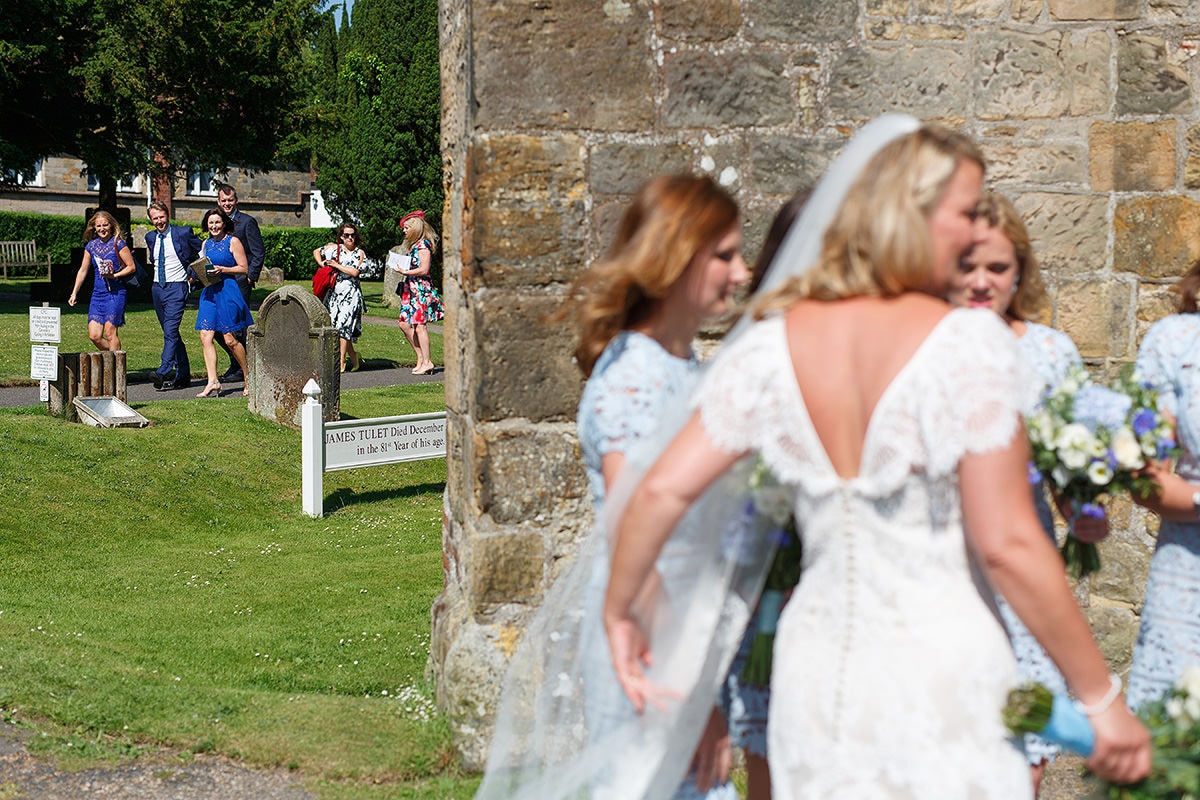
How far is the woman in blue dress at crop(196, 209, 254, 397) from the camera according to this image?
41.3 feet

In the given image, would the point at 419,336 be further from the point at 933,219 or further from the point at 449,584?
the point at 933,219

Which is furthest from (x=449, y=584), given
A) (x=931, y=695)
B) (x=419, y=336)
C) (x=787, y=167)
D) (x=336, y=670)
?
(x=419, y=336)

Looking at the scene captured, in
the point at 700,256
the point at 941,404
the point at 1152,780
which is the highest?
the point at 700,256

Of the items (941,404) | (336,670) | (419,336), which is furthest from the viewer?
(419,336)

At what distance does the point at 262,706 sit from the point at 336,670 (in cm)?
87

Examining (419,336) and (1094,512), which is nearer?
(1094,512)

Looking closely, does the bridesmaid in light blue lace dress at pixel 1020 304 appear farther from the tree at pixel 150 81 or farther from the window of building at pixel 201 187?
the window of building at pixel 201 187

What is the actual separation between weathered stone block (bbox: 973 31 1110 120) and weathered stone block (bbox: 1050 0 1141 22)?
0.07m

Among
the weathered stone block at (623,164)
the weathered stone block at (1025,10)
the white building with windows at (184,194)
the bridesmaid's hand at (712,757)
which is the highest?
the white building with windows at (184,194)

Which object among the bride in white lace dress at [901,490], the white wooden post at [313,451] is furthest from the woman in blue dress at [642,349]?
the white wooden post at [313,451]

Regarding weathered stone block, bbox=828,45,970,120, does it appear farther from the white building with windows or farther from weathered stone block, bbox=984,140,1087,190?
the white building with windows

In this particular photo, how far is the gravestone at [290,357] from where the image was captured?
1109 cm

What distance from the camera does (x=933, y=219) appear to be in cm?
237

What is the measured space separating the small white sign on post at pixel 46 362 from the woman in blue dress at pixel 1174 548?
945 cm
